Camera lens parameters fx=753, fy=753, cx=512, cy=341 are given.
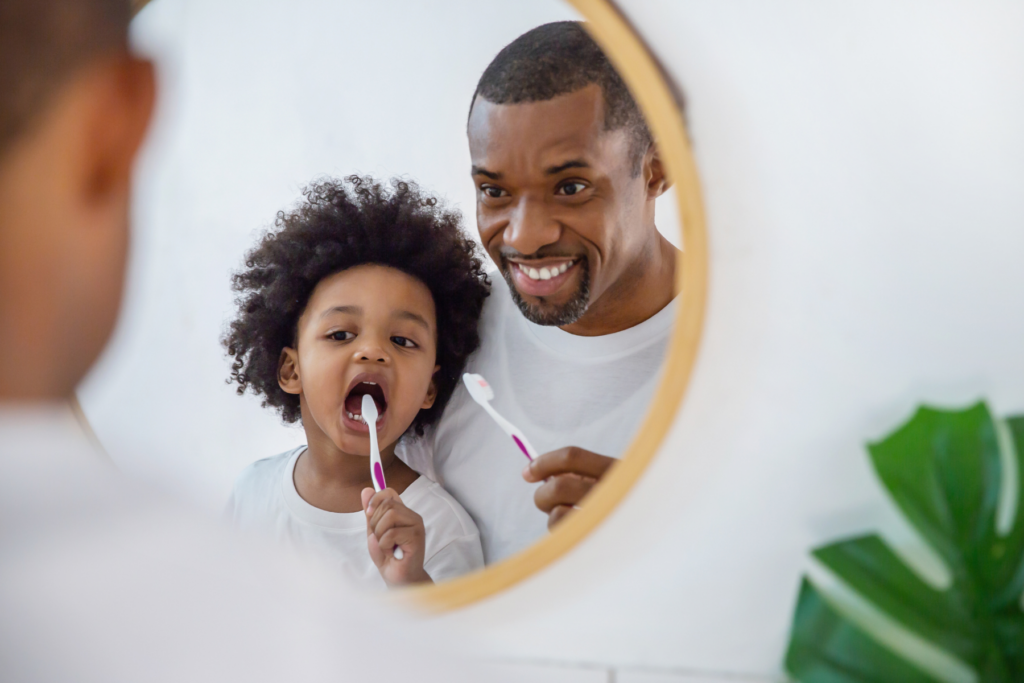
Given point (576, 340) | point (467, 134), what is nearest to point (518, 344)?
point (576, 340)

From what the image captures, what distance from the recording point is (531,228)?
1.90 ft

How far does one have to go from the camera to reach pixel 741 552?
588mm

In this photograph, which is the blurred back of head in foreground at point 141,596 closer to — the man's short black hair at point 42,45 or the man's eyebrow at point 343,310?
the man's short black hair at point 42,45

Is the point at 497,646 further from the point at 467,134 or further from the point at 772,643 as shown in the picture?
the point at 467,134

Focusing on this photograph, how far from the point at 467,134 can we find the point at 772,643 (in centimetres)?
46

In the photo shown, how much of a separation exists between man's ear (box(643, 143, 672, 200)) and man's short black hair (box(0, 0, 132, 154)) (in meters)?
0.35

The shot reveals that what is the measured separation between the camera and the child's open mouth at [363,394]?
0.60m

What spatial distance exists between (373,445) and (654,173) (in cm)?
31

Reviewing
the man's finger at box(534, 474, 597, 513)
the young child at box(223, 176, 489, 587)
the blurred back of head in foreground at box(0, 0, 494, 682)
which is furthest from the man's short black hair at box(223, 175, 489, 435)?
the blurred back of head in foreground at box(0, 0, 494, 682)

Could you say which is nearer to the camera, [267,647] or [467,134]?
[267,647]

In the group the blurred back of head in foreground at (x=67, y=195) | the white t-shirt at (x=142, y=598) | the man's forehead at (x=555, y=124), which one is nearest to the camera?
the white t-shirt at (x=142, y=598)

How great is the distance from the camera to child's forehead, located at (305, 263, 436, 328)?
603mm

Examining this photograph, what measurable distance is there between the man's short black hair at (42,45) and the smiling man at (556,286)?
0.84ft

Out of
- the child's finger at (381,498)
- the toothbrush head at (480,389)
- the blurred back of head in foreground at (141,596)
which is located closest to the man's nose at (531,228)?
the toothbrush head at (480,389)
